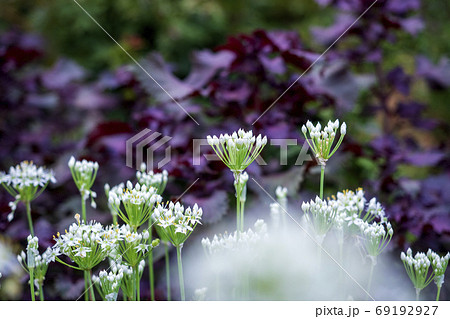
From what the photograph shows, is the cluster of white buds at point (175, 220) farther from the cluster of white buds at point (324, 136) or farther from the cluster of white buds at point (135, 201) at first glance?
the cluster of white buds at point (324, 136)

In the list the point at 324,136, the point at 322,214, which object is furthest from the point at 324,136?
the point at 322,214

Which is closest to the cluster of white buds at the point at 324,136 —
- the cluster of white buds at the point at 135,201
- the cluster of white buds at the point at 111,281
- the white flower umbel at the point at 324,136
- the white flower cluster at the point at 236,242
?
the white flower umbel at the point at 324,136

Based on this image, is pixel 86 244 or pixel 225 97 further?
pixel 225 97

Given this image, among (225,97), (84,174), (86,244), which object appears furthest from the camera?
(225,97)

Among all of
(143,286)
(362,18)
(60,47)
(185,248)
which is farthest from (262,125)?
(60,47)

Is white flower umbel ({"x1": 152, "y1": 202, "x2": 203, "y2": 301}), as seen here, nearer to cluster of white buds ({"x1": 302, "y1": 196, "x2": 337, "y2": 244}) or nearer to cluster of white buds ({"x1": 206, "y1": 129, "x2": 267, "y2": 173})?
cluster of white buds ({"x1": 206, "y1": 129, "x2": 267, "y2": 173})

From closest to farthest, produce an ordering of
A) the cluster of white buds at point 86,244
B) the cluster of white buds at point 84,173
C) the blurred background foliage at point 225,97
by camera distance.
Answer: the cluster of white buds at point 86,244 → the cluster of white buds at point 84,173 → the blurred background foliage at point 225,97

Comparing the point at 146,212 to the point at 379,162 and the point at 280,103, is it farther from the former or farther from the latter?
the point at 379,162

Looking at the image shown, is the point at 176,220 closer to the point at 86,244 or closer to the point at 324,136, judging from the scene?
the point at 86,244

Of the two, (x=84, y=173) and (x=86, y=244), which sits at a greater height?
(x=84, y=173)

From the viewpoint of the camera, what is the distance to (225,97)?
50.6 inches

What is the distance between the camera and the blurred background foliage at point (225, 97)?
121 cm

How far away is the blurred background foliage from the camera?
1.21 meters
